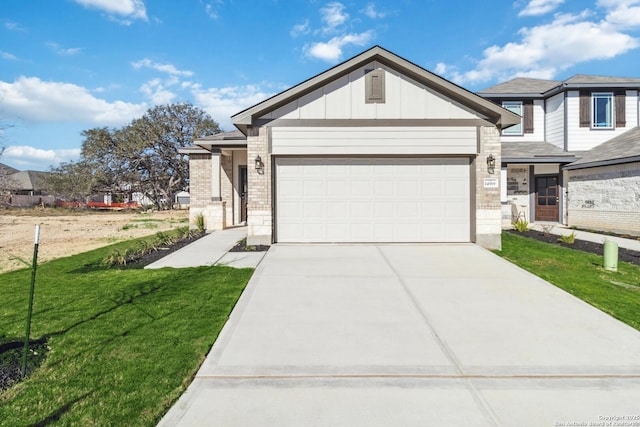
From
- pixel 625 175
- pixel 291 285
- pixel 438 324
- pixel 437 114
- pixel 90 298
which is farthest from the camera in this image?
pixel 625 175

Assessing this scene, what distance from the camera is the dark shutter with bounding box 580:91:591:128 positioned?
16.0 metres

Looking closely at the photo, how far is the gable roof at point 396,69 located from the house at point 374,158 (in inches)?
1.1

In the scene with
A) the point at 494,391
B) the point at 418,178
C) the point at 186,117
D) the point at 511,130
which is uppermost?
the point at 186,117

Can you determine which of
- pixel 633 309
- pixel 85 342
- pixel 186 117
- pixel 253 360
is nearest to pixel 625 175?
pixel 633 309

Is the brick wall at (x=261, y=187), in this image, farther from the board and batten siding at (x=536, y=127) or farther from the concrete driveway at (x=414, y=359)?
the board and batten siding at (x=536, y=127)

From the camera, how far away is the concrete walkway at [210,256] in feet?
26.2

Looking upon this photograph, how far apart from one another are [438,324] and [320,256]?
433cm

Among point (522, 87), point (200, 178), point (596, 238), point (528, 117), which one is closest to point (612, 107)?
point (528, 117)

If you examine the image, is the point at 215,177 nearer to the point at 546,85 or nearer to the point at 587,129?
the point at 587,129

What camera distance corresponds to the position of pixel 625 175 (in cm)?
1291

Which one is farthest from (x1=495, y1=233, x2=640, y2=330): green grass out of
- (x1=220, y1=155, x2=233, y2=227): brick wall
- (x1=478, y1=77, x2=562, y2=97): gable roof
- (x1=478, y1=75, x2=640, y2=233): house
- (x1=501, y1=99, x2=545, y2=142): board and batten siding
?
(x1=220, y1=155, x2=233, y2=227): brick wall

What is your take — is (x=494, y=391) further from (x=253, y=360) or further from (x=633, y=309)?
(x=633, y=309)

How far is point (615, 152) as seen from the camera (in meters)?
13.8

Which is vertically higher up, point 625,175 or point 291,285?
point 625,175
